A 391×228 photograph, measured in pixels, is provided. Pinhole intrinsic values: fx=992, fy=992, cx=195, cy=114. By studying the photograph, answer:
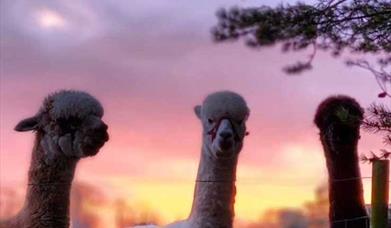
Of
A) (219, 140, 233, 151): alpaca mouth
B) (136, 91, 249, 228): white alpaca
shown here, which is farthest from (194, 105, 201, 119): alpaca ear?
Result: (219, 140, 233, 151): alpaca mouth

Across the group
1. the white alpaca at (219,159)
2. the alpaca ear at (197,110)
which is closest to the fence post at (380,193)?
the white alpaca at (219,159)

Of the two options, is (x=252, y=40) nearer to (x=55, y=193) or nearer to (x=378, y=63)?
(x=378, y=63)

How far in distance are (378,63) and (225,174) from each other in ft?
8.15

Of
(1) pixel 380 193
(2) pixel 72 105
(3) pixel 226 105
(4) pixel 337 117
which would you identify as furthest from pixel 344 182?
(2) pixel 72 105

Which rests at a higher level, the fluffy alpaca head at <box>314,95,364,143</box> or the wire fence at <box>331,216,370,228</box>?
the fluffy alpaca head at <box>314,95,364,143</box>

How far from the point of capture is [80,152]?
19.8ft

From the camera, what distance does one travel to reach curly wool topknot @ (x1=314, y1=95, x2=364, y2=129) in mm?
8055

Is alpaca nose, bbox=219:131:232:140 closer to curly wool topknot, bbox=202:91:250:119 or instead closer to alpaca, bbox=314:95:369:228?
curly wool topknot, bbox=202:91:250:119

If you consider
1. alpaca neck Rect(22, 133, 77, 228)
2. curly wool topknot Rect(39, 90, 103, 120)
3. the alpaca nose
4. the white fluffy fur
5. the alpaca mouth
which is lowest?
alpaca neck Rect(22, 133, 77, 228)

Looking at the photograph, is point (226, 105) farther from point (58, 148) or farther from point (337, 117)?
point (337, 117)

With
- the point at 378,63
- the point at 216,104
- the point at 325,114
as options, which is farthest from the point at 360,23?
the point at 216,104

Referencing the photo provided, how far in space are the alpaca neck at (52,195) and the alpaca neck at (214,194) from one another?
0.95 meters

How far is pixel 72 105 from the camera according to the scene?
6.13 m

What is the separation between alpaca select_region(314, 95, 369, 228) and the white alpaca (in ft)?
5.08
